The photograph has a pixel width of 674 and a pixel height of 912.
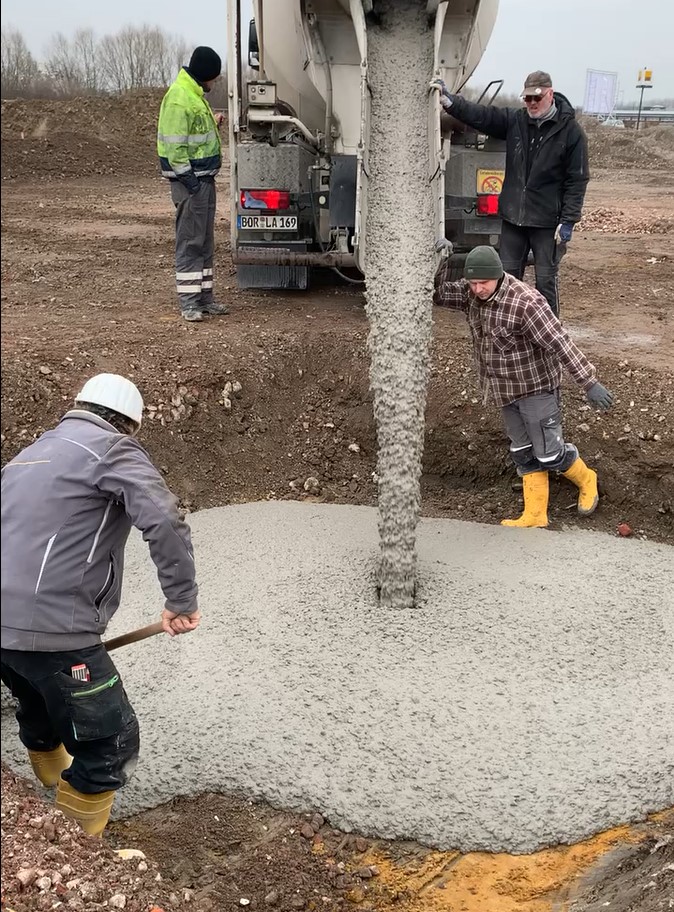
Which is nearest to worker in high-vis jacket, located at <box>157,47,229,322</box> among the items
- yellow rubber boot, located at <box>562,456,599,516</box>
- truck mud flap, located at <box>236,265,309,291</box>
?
truck mud flap, located at <box>236,265,309,291</box>

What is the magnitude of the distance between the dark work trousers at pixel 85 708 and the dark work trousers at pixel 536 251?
3.77m

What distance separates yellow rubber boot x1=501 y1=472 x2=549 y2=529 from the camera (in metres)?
4.61

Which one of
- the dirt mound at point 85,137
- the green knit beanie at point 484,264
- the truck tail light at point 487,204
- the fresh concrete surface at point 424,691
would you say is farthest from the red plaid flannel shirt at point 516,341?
the dirt mound at point 85,137

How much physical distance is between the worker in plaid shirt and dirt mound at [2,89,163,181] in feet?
36.7

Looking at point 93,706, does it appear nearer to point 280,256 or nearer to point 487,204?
point 280,256

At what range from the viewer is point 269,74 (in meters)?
6.14

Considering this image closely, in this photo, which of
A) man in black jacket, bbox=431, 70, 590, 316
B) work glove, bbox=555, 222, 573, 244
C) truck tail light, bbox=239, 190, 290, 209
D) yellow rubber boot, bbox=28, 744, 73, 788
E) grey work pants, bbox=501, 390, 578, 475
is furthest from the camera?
truck tail light, bbox=239, 190, 290, 209

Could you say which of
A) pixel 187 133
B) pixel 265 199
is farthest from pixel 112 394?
pixel 265 199

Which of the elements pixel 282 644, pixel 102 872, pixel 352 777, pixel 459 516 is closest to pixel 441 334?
pixel 459 516

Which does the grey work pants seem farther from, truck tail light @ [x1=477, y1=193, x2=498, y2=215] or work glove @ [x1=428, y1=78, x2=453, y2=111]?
truck tail light @ [x1=477, y1=193, x2=498, y2=215]

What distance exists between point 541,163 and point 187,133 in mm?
2310

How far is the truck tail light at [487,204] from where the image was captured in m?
5.96

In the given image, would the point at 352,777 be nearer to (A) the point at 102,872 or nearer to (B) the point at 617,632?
(A) the point at 102,872

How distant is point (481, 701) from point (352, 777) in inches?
23.3
